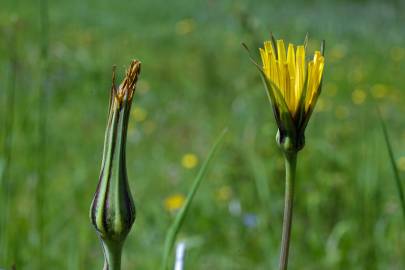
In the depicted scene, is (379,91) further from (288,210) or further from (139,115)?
(288,210)

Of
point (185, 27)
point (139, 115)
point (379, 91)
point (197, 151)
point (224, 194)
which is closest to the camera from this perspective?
point (224, 194)

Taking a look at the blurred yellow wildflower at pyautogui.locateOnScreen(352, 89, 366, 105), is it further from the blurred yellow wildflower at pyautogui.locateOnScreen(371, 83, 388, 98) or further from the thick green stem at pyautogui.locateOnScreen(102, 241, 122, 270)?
the thick green stem at pyautogui.locateOnScreen(102, 241, 122, 270)

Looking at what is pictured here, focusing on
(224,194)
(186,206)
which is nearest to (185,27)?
(224,194)

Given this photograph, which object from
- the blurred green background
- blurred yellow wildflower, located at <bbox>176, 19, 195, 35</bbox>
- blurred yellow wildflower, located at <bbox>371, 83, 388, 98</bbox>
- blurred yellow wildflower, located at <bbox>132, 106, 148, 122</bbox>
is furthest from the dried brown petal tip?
blurred yellow wildflower, located at <bbox>176, 19, 195, 35</bbox>

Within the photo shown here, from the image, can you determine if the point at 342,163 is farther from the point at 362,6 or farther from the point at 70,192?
the point at 362,6

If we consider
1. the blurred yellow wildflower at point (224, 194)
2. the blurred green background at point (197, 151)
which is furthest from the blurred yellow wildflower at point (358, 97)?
the blurred yellow wildflower at point (224, 194)

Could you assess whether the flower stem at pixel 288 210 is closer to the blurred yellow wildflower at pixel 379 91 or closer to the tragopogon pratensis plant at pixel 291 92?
the tragopogon pratensis plant at pixel 291 92

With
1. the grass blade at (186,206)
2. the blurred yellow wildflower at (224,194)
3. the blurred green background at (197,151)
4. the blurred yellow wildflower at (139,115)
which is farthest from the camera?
the blurred yellow wildflower at (139,115)
